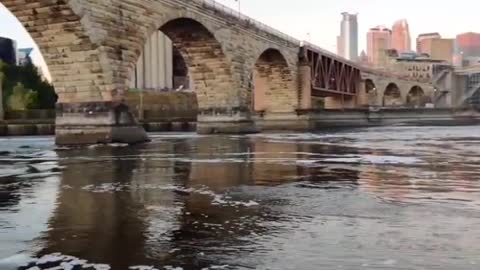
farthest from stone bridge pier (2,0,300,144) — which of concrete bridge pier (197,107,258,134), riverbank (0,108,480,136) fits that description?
riverbank (0,108,480,136)

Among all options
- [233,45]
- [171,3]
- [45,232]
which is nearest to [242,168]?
[45,232]

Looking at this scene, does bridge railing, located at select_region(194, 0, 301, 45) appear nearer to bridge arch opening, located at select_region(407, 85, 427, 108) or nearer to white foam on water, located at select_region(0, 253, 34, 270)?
white foam on water, located at select_region(0, 253, 34, 270)

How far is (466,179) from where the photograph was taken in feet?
40.7

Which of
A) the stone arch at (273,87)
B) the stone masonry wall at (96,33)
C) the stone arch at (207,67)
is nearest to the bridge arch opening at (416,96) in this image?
the stone arch at (273,87)

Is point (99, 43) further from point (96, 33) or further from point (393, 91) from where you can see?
point (393, 91)

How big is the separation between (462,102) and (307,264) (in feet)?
538

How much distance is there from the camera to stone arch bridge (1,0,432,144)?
1164 inches

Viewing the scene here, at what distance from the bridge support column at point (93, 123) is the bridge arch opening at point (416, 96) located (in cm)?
12846

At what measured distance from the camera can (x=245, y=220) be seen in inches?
304

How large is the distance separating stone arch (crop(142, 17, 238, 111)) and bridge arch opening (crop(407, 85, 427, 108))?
354 feet

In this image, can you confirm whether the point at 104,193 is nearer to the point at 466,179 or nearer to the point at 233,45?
the point at 466,179

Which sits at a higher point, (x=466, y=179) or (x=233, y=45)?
(x=233, y=45)

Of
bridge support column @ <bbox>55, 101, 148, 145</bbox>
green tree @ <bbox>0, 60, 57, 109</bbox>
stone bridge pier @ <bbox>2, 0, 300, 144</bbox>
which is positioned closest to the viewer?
stone bridge pier @ <bbox>2, 0, 300, 144</bbox>

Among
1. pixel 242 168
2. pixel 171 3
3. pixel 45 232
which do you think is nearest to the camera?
pixel 45 232
